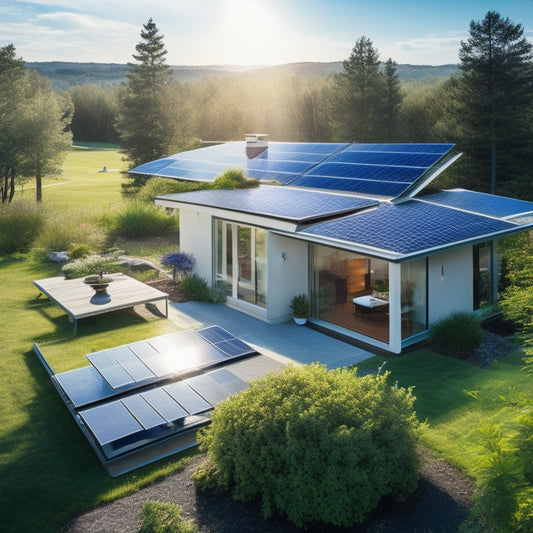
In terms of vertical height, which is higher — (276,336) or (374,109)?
→ (374,109)

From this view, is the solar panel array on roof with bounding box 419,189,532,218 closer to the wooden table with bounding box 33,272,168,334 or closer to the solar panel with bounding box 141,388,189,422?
the wooden table with bounding box 33,272,168,334

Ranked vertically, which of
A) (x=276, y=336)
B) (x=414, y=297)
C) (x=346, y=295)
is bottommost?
(x=276, y=336)

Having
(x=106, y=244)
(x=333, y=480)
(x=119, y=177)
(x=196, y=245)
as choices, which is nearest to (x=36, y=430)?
(x=333, y=480)

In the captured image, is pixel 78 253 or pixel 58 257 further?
pixel 58 257

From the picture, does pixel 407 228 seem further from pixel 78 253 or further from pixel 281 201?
pixel 78 253

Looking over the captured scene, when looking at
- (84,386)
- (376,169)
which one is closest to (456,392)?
(84,386)

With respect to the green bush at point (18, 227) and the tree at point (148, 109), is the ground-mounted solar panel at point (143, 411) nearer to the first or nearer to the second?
the green bush at point (18, 227)

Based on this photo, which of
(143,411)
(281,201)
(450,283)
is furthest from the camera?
(281,201)

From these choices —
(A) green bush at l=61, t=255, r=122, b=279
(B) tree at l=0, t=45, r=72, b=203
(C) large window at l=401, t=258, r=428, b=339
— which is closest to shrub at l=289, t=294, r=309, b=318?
(C) large window at l=401, t=258, r=428, b=339
